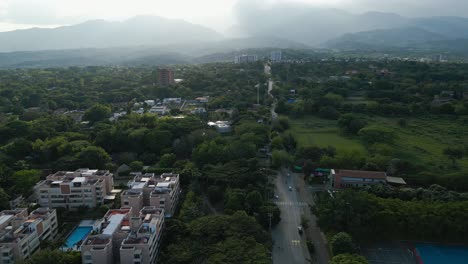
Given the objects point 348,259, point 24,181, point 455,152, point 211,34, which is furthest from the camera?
point 211,34

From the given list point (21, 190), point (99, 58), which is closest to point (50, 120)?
point (21, 190)

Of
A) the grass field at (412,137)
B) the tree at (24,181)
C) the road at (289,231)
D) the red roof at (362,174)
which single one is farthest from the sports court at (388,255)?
the tree at (24,181)

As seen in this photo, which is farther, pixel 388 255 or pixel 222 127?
pixel 222 127

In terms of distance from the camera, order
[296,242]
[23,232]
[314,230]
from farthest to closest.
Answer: [314,230] → [296,242] → [23,232]

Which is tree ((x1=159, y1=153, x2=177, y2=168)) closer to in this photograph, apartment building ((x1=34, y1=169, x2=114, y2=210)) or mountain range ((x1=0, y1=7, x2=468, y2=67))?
apartment building ((x1=34, y1=169, x2=114, y2=210))

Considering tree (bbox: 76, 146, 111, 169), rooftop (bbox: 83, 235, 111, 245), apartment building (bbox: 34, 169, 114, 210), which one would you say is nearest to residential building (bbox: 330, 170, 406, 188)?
rooftop (bbox: 83, 235, 111, 245)

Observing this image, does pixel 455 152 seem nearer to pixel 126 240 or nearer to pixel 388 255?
pixel 388 255

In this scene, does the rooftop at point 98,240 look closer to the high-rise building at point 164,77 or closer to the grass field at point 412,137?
the grass field at point 412,137

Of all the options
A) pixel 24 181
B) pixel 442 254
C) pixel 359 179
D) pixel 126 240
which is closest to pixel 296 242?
pixel 442 254
